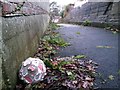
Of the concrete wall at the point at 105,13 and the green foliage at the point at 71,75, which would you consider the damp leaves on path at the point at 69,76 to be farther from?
the concrete wall at the point at 105,13

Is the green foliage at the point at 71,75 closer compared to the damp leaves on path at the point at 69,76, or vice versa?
the damp leaves on path at the point at 69,76

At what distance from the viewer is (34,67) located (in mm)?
2088

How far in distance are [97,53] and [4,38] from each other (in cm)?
213

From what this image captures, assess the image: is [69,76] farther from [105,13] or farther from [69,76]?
[105,13]

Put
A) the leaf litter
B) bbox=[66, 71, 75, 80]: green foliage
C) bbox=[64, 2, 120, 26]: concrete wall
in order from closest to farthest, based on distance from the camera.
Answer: the leaf litter
bbox=[66, 71, 75, 80]: green foliage
bbox=[64, 2, 120, 26]: concrete wall

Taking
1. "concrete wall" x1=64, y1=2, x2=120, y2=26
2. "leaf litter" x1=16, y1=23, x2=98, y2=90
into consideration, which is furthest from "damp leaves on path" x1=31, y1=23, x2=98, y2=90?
"concrete wall" x1=64, y1=2, x2=120, y2=26

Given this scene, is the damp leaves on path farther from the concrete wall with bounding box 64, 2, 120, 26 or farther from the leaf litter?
the concrete wall with bounding box 64, 2, 120, 26

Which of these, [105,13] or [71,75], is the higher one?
[105,13]

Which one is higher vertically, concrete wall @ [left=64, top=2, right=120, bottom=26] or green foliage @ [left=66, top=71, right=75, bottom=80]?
A: concrete wall @ [left=64, top=2, right=120, bottom=26]

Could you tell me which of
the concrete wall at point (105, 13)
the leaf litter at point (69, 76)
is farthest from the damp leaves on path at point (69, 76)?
the concrete wall at point (105, 13)

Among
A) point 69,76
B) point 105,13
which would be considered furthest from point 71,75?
point 105,13

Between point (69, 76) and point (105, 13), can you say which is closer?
point (69, 76)

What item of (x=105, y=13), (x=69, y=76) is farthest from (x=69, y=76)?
(x=105, y=13)

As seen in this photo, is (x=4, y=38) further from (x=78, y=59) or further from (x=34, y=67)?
(x=78, y=59)
